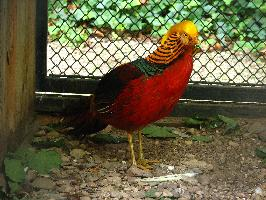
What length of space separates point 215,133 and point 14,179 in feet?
4.63

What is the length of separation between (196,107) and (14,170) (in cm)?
145

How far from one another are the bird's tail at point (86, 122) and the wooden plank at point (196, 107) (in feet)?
1.11

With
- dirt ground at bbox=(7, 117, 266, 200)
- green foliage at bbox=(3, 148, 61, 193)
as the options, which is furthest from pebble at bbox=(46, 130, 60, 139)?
green foliage at bbox=(3, 148, 61, 193)

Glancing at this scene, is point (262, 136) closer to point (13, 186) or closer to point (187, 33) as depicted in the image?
point (187, 33)

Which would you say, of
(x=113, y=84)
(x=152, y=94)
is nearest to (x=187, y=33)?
(x=152, y=94)

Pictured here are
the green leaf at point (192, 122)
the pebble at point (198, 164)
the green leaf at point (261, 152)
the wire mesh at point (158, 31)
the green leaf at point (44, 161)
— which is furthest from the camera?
the wire mesh at point (158, 31)

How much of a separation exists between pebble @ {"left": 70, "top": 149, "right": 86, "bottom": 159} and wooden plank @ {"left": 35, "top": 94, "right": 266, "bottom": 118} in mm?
501

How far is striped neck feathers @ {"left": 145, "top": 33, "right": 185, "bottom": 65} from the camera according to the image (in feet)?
10.7

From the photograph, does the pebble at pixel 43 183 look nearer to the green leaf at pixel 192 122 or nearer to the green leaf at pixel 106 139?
the green leaf at pixel 106 139

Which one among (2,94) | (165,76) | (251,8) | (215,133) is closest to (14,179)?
(2,94)

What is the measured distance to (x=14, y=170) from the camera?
3053 mm

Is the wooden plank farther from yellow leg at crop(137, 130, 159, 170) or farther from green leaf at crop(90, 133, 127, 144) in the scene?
yellow leg at crop(137, 130, 159, 170)

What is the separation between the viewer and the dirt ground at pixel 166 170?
3.12m

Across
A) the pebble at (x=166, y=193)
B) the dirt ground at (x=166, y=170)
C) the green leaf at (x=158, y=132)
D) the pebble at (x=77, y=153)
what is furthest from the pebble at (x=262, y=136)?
the pebble at (x=77, y=153)
